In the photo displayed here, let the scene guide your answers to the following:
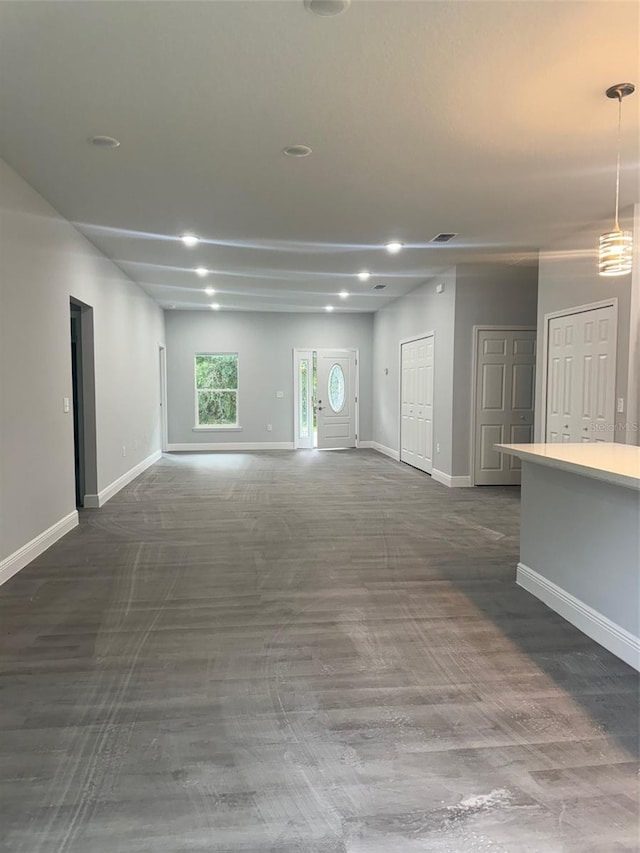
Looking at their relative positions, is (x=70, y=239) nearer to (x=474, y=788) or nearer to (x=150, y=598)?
(x=150, y=598)

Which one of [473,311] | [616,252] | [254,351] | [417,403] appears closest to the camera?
[616,252]

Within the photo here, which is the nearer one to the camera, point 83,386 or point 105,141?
point 105,141

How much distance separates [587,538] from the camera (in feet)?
9.02

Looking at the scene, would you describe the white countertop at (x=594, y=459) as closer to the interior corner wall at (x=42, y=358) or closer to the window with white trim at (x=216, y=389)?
A: the interior corner wall at (x=42, y=358)

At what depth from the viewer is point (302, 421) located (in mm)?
10758

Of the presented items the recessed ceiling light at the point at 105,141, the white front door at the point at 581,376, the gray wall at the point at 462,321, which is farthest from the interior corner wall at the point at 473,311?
the recessed ceiling light at the point at 105,141

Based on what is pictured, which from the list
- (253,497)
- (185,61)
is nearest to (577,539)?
(185,61)

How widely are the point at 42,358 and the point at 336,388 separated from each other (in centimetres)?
706

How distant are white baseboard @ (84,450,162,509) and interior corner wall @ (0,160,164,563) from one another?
108 mm

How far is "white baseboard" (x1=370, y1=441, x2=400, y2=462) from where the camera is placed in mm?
9234

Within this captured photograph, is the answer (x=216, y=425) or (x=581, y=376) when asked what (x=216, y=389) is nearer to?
(x=216, y=425)

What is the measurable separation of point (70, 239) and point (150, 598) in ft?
11.1

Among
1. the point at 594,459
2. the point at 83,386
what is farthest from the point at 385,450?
the point at 594,459

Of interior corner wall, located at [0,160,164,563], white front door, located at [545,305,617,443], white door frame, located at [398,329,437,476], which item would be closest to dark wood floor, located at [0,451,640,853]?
interior corner wall, located at [0,160,164,563]
